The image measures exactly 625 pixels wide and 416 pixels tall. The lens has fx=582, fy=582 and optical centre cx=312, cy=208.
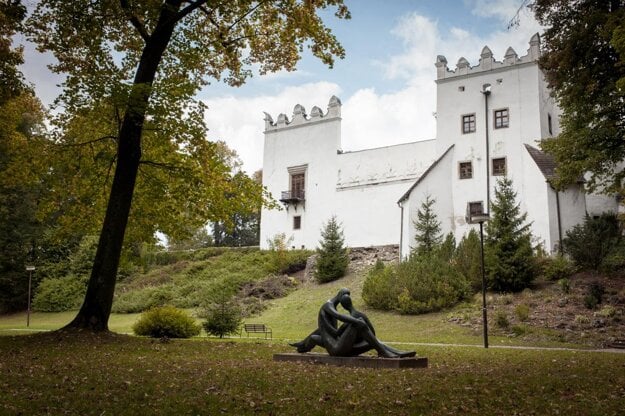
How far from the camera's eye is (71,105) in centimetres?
1382

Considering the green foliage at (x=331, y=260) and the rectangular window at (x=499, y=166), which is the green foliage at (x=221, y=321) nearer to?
the green foliage at (x=331, y=260)

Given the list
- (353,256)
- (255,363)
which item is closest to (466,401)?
(255,363)

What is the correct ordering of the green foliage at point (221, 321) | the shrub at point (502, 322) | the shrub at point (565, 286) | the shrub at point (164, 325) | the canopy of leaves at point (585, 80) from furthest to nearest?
the shrub at point (565, 286)
the shrub at point (502, 322)
the green foliage at point (221, 321)
the shrub at point (164, 325)
the canopy of leaves at point (585, 80)

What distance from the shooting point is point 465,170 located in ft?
105

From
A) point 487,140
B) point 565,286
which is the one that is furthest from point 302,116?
point 565,286

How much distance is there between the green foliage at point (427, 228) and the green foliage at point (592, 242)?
6813 mm

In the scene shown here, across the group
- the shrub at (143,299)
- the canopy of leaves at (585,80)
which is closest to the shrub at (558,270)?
the canopy of leaves at (585,80)

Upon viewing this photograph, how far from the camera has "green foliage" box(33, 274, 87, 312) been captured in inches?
1451

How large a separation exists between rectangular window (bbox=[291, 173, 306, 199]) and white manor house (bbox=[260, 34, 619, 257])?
0.08 metres

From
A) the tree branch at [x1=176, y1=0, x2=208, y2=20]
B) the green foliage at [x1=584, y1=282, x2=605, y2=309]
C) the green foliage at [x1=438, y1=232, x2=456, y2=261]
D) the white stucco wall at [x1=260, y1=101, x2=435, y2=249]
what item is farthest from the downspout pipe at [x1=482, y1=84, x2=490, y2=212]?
the tree branch at [x1=176, y1=0, x2=208, y2=20]

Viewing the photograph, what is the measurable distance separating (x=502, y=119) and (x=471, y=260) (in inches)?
378

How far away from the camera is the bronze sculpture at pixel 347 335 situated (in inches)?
415

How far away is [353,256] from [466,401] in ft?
93.8

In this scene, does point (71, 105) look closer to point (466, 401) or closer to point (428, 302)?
point (466, 401)
